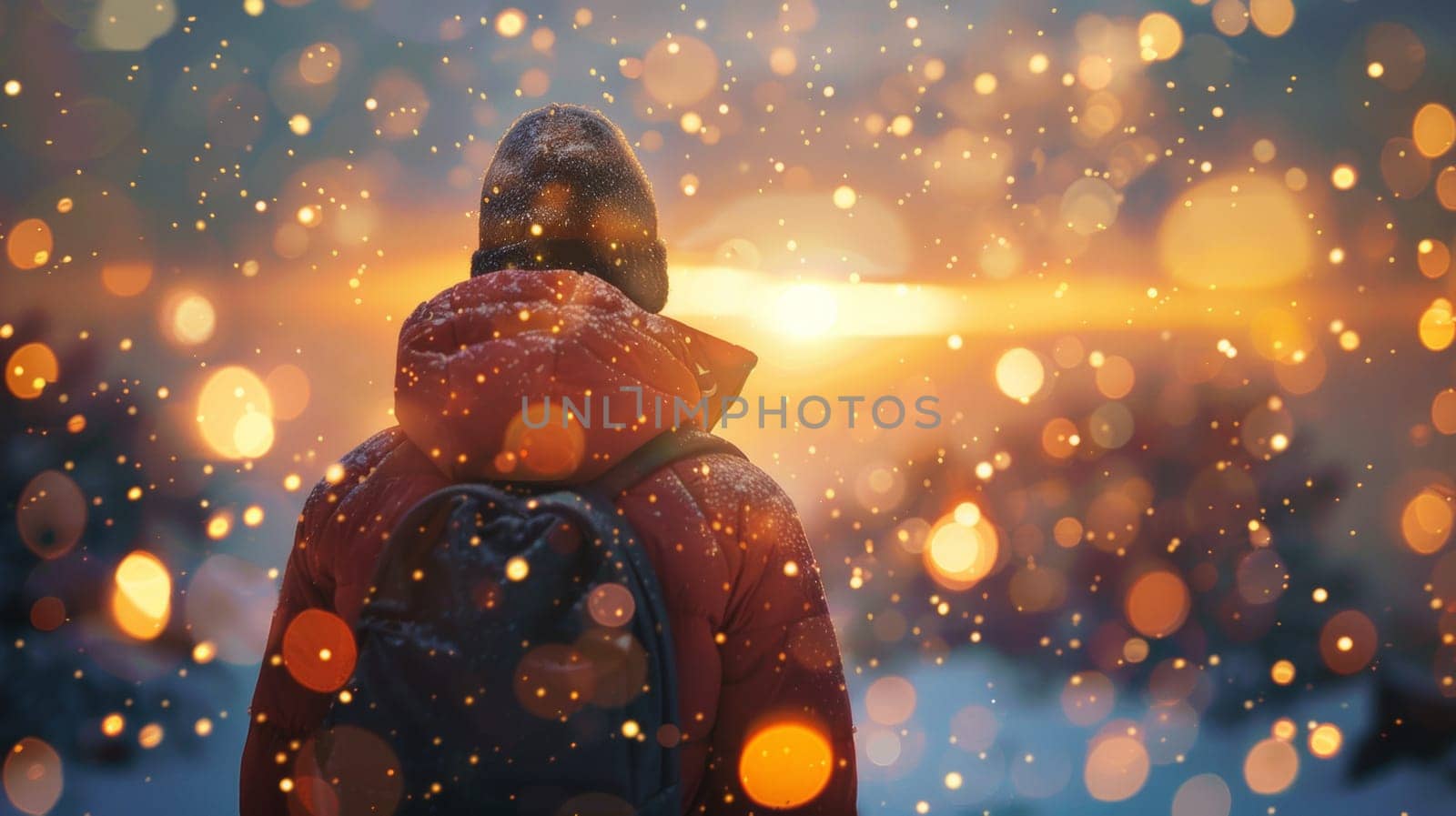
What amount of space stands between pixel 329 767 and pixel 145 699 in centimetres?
563

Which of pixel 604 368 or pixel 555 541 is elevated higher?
pixel 604 368

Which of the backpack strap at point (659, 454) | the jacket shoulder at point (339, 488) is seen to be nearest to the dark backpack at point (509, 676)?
the backpack strap at point (659, 454)

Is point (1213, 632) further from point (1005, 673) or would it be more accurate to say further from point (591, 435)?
point (591, 435)

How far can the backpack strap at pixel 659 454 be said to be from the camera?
89 cm

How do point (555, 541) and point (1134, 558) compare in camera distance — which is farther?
point (1134, 558)

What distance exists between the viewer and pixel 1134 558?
9.27 meters

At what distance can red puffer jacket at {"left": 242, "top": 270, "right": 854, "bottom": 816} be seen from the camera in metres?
0.85

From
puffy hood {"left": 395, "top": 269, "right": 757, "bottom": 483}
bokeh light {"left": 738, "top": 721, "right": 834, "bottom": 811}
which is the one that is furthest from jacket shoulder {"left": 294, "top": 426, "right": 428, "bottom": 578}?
→ bokeh light {"left": 738, "top": 721, "right": 834, "bottom": 811}

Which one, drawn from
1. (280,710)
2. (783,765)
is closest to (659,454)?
(783,765)

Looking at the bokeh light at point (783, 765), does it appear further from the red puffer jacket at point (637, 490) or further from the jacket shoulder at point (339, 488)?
the jacket shoulder at point (339, 488)

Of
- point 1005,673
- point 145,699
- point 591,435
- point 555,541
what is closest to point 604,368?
point 591,435

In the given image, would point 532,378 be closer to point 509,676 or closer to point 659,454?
point 659,454

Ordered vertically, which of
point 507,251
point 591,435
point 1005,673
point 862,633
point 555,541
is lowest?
point 1005,673

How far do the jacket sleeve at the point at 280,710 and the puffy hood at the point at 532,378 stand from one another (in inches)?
12.2
